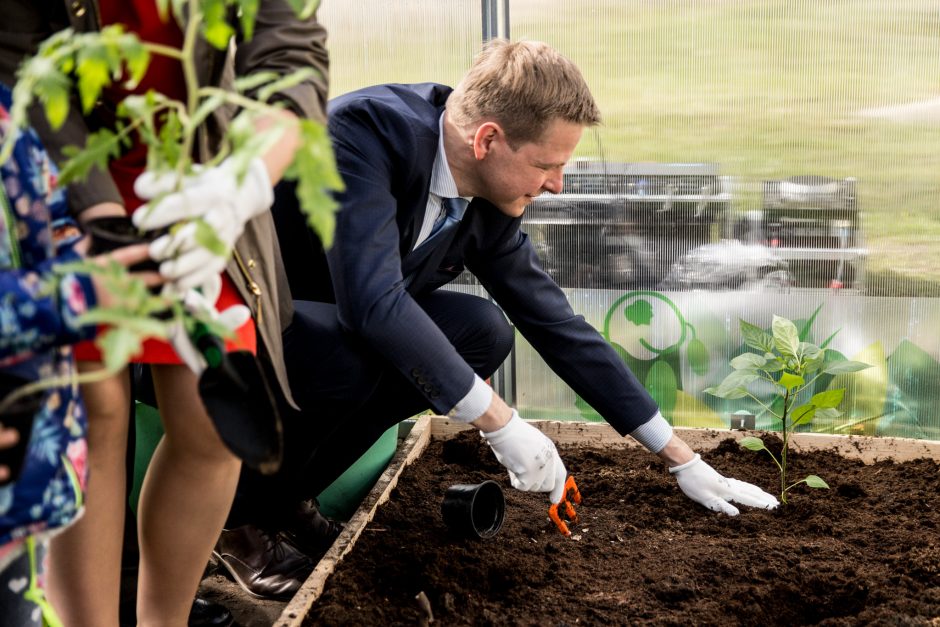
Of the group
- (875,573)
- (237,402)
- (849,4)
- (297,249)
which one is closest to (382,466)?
(297,249)

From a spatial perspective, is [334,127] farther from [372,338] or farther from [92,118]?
[92,118]

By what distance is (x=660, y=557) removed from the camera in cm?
171

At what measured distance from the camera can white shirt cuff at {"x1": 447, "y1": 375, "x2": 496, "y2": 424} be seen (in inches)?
63.5

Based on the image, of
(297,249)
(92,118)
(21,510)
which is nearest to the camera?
(21,510)

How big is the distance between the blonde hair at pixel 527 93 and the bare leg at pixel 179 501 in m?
0.77

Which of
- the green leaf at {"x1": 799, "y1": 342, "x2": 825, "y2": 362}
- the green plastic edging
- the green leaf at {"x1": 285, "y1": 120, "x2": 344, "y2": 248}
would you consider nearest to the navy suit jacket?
the green leaf at {"x1": 799, "y1": 342, "x2": 825, "y2": 362}

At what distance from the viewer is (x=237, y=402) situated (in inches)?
38.4

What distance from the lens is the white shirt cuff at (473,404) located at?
1.61m

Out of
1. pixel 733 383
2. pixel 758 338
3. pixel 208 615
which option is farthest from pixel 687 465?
pixel 208 615

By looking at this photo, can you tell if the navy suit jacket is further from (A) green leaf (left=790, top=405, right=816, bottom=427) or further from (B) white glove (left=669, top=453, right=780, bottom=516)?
(A) green leaf (left=790, top=405, right=816, bottom=427)

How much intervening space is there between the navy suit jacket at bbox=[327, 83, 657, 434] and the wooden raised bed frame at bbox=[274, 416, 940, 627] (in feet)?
1.20

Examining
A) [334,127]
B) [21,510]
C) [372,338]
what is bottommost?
[372,338]

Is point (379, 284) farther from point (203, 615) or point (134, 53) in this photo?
point (134, 53)

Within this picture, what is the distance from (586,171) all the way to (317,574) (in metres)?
1.25
